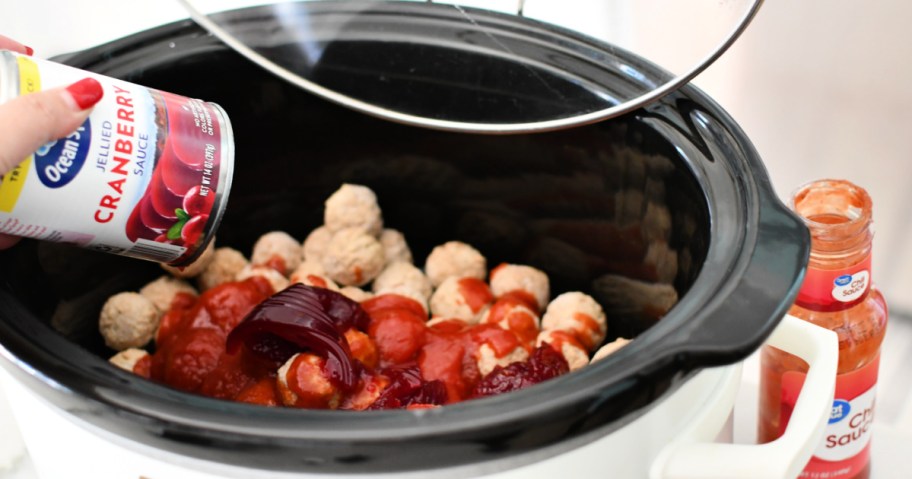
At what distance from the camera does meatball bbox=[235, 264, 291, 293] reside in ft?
3.66

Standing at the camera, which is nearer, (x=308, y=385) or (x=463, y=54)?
(x=308, y=385)

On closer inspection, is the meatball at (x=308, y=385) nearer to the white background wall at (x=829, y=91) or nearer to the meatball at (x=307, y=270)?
the meatball at (x=307, y=270)

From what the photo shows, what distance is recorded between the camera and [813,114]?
1.20 m

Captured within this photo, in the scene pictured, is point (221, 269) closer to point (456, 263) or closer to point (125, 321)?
point (125, 321)

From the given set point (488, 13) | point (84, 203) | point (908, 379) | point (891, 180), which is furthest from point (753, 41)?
point (84, 203)

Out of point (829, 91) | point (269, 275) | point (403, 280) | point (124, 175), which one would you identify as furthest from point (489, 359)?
point (829, 91)

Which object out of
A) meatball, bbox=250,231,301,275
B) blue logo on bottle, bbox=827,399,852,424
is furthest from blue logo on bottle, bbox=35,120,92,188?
blue logo on bottle, bbox=827,399,852,424

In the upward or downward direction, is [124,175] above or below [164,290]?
above

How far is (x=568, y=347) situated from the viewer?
99cm

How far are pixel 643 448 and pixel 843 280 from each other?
1.09 ft

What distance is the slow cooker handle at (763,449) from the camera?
2.23 feet

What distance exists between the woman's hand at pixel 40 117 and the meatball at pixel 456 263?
0.53m

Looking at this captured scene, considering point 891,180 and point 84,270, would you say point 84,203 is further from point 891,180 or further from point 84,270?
point 891,180

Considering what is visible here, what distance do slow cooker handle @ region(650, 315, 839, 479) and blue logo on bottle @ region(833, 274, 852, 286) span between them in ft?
0.56
